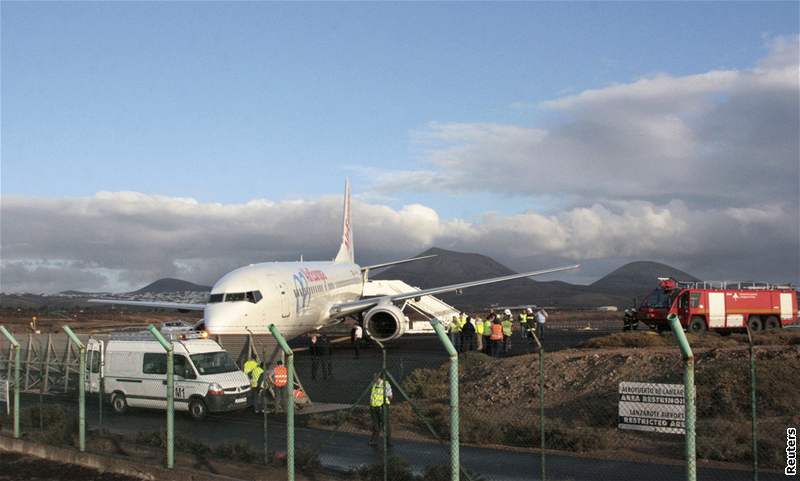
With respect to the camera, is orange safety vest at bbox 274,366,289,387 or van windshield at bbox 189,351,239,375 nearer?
orange safety vest at bbox 274,366,289,387

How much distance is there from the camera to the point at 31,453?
46.2 feet

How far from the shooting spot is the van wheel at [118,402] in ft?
63.7

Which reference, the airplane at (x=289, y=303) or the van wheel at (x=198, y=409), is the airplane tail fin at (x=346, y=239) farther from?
the van wheel at (x=198, y=409)

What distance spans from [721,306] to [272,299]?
19.9 metres

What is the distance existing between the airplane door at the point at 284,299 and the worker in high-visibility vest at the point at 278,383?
33.2 feet

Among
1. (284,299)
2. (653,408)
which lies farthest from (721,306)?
(653,408)

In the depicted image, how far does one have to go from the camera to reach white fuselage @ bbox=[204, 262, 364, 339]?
26500mm

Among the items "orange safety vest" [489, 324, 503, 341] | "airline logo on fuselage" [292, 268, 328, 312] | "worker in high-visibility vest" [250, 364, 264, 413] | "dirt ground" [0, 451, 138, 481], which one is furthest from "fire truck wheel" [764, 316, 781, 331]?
"dirt ground" [0, 451, 138, 481]

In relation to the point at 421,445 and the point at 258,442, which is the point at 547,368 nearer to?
the point at 421,445

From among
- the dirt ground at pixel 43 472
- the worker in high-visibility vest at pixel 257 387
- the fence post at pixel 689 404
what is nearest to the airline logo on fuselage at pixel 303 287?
the worker in high-visibility vest at pixel 257 387

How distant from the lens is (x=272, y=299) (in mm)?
28547

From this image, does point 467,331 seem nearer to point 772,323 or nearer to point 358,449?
point 772,323

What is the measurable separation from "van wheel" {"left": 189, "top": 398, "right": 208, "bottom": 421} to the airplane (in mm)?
6662

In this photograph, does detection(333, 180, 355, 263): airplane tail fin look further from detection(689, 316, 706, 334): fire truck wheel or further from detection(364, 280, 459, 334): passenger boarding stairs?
detection(689, 316, 706, 334): fire truck wheel
